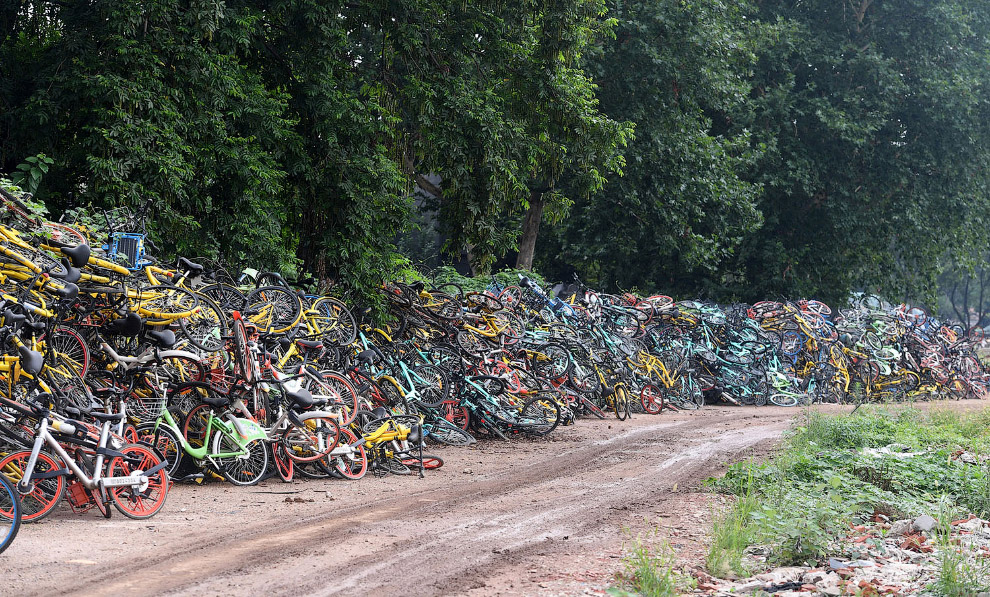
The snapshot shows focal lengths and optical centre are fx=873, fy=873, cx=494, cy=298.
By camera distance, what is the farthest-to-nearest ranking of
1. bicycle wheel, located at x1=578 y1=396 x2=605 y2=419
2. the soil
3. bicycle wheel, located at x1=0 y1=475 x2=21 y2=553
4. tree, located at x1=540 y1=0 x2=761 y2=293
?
tree, located at x1=540 y1=0 x2=761 y2=293 < bicycle wheel, located at x1=578 y1=396 x2=605 y2=419 < bicycle wheel, located at x1=0 y1=475 x2=21 y2=553 < the soil

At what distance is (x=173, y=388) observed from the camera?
7738 millimetres

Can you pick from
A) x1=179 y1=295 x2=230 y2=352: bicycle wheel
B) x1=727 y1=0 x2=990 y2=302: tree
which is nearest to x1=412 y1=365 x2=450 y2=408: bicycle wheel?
x1=179 y1=295 x2=230 y2=352: bicycle wheel

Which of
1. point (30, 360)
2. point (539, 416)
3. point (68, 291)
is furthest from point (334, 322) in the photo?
point (30, 360)

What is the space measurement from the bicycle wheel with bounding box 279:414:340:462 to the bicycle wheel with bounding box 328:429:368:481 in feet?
0.56

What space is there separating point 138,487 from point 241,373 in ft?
5.93

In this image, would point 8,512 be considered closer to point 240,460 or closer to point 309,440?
point 240,460

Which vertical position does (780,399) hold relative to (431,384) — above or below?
below

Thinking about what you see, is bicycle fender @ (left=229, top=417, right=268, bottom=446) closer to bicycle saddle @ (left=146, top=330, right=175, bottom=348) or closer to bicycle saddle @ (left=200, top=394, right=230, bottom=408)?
bicycle saddle @ (left=200, top=394, right=230, bottom=408)

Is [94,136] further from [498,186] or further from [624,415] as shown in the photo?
[624,415]

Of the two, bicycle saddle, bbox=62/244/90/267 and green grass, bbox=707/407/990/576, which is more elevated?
bicycle saddle, bbox=62/244/90/267

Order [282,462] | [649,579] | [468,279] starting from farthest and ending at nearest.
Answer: [468,279] → [282,462] → [649,579]

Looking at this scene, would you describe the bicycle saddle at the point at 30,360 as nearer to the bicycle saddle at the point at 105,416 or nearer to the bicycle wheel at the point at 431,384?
the bicycle saddle at the point at 105,416

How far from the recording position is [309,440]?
8305 mm

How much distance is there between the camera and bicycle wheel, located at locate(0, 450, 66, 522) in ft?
19.2
